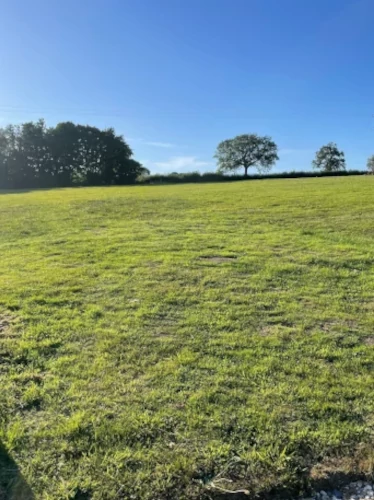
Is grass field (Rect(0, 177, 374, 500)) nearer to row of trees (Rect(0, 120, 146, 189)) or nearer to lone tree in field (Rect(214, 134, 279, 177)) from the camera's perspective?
row of trees (Rect(0, 120, 146, 189))

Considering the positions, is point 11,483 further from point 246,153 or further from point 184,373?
point 246,153

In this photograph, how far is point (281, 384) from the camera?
3.01 meters

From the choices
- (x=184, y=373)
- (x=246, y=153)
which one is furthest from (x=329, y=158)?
(x=184, y=373)

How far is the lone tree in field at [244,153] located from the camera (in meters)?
77.1

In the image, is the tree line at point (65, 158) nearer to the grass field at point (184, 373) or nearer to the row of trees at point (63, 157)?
the row of trees at point (63, 157)

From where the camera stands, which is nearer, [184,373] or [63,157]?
[184,373]

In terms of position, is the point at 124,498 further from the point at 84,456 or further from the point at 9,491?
the point at 9,491

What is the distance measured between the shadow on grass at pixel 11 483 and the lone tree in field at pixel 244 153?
3018 inches

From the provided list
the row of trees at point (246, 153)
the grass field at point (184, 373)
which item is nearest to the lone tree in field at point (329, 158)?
the row of trees at point (246, 153)

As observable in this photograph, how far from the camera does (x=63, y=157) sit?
56500mm

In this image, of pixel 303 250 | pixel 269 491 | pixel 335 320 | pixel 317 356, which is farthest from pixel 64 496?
pixel 303 250

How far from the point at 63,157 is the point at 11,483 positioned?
5905cm

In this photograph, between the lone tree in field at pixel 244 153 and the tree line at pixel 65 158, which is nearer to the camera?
the tree line at pixel 65 158

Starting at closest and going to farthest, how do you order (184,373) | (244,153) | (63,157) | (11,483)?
(11,483) → (184,373) → (63,157) → (244,153)
